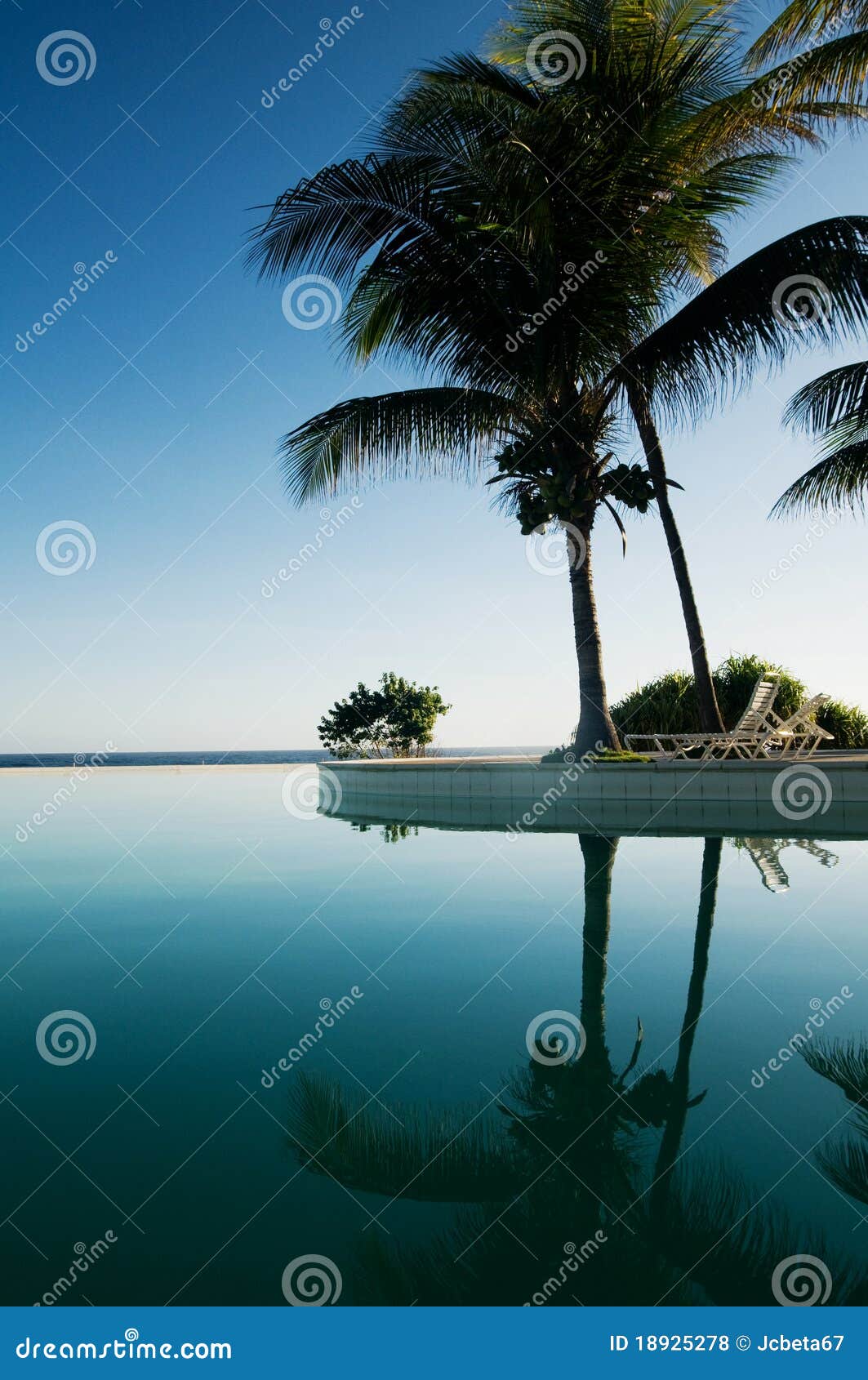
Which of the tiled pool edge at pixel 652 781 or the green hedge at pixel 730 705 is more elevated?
the green hedge at pixel 730 705

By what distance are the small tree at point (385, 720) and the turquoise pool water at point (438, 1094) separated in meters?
10.8

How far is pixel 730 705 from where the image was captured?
15.3 meters

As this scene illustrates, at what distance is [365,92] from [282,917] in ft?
31.9

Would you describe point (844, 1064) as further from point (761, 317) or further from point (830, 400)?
point (830, 400)

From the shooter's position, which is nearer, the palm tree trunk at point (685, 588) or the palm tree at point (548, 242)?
the palm tree at point (548, 242)

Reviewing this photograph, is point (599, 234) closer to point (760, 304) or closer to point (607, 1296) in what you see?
point (760, 304)

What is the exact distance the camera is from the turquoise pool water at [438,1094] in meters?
1.81

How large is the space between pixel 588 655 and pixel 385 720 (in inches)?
275

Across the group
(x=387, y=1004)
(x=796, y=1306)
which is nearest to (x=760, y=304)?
(x=387, y=1004)

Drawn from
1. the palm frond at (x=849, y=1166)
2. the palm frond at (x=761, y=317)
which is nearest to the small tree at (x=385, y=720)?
the palm frond at (x=761, y=317)

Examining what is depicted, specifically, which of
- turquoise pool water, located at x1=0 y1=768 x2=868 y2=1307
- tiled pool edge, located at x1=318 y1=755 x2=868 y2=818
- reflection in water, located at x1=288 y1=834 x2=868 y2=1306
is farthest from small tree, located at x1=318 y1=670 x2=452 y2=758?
reflection in water, located at x1=288 y1=834 x2=868 y2=1306

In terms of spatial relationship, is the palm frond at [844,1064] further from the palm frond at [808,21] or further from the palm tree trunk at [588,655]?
the palm frond at [808,21]

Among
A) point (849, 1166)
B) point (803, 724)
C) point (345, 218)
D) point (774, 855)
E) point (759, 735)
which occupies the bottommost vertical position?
point (849, 1166)

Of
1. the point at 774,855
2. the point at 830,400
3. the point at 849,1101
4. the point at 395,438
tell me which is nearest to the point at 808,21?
the point at 830,400
